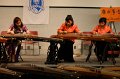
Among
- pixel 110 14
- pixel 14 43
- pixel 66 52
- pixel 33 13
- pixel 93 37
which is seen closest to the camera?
pixel 93 37

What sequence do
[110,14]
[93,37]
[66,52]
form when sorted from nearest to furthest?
[93,37]
[66,52]
[110,14]

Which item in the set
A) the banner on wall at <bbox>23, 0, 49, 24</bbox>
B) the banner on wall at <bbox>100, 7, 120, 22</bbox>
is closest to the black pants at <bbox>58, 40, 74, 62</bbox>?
the banner on wall at <bbox>100, 7, 120, 22</bbox>

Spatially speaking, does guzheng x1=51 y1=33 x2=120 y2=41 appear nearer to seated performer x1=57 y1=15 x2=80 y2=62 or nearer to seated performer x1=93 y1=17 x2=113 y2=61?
seated performer x1=57 y1=15 x2=80 y2=62

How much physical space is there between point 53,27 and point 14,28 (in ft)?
9.45

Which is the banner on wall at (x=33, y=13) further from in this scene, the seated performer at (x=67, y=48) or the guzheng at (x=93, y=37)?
the guzheng at (x=93, y=37)

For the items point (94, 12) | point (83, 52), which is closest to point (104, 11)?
point (94, 12)

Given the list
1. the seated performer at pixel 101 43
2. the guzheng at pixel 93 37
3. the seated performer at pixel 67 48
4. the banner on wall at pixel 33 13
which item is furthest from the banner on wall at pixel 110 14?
the guzheng at pixel 93 37

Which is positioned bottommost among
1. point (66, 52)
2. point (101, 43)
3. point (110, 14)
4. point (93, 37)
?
point (66, 52)

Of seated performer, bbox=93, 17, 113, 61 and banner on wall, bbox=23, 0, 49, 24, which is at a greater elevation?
banner on wall, bbox=23, 0, 49, 24

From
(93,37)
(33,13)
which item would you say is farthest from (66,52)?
(33,13)

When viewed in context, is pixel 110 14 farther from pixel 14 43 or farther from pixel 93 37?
pixel 14 43

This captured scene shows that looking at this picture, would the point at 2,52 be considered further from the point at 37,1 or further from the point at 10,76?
the point at 10,76

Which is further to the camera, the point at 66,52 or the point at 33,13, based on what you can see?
the point at 33,13

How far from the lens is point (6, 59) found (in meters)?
6.32
